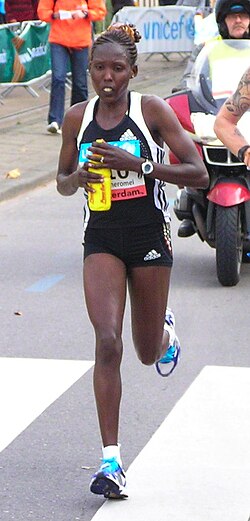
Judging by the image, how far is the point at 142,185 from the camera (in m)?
5.44

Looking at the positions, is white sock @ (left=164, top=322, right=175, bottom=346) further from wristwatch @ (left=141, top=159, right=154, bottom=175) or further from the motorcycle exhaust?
the motorcycle exhaust

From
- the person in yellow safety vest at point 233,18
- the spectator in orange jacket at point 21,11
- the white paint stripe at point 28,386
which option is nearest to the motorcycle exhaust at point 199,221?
the person in yellow safety vest at point 233,18

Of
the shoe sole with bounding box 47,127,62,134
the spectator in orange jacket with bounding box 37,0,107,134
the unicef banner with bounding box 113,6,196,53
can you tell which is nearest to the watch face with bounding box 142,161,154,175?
the spectator in orange jacket with bounding box 37,0,107,134

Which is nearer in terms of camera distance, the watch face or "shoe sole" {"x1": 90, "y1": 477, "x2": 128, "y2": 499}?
"shoe sole" {"x1": 90, "y1": 477, "x2": 128, "y2": 499}

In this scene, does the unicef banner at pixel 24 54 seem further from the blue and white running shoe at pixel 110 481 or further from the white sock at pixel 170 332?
the blue and white running shoe at pixel 110 481

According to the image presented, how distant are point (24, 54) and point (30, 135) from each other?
3.81m

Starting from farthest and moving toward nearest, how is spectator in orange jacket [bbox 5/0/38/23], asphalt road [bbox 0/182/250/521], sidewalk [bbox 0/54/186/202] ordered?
1. spectator in orange jacket [bbox 5/0/38/23]
2. sidewalk [bbox 0/54/186/202]
3. asphalt road [bbox 0/182/250/521]

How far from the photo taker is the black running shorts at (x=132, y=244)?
17.9 ft

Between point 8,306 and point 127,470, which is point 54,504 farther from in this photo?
point 8,306

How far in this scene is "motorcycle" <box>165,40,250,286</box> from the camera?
892cm

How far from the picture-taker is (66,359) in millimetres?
7520

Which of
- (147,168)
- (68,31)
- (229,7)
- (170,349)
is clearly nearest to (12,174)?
(68,31)

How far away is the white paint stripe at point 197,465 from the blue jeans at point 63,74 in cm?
984

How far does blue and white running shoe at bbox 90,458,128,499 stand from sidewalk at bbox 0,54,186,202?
25.7 ft
